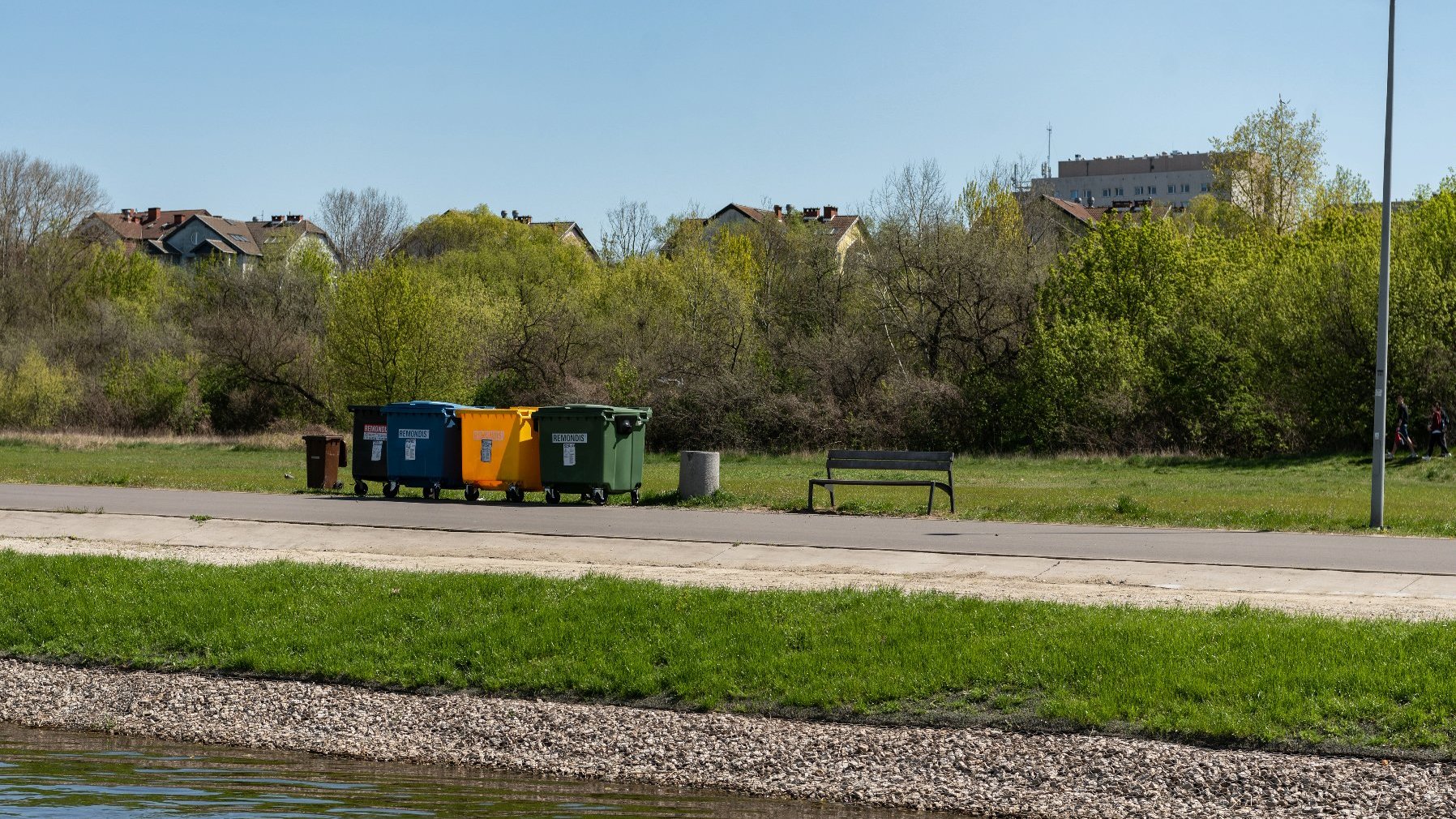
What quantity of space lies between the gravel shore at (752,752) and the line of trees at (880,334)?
101ft

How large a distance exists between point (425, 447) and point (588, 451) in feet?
9.61

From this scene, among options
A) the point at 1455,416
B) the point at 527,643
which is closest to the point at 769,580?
the point at 527,643

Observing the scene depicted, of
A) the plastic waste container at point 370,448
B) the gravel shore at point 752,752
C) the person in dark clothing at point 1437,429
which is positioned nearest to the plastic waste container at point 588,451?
the plastic waste container at point 370,448

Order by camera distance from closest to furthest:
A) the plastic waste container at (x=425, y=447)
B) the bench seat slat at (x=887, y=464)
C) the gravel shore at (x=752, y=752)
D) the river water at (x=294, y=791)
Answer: the gravel shore at (x=752, y=752) → the river water at (x=294, y=791) → the bench seat slat at (x=887, y=464) → the plastic waste container at (x=425, y=447)

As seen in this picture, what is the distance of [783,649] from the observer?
10703mm

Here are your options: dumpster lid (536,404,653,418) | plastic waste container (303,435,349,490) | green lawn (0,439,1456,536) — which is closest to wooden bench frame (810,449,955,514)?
green lawn (0,439,1456,536)

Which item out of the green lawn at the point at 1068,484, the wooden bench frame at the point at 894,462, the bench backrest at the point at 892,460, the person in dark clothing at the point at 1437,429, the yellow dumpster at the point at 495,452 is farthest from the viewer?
the person in dark clothing at the point at 1437,429

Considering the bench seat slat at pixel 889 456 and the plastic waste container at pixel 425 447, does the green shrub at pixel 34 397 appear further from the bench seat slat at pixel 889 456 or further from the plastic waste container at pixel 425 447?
the bench seat slat at pixel 889 456

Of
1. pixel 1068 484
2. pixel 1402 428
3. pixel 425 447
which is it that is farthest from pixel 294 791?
pixel 1402 428

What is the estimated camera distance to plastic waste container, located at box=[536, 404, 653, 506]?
846 inches

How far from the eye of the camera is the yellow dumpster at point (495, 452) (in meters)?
22.1

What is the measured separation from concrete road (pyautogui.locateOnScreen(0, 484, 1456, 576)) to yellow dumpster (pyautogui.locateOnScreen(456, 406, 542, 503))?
1.80 ft

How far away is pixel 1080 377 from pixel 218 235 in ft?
329

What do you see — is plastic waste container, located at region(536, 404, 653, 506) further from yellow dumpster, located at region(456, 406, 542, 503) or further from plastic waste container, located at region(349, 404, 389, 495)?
plastic waste container, located at region(349, 404, 389, 495)
